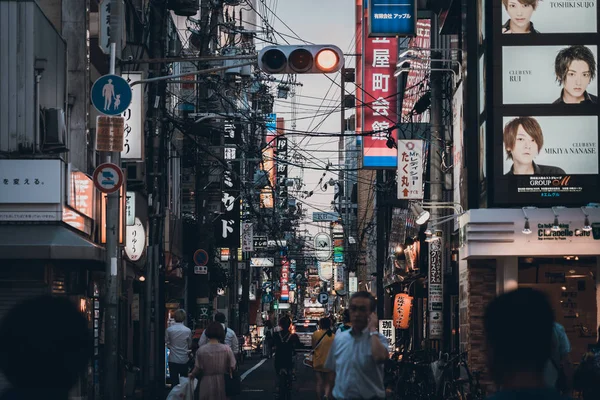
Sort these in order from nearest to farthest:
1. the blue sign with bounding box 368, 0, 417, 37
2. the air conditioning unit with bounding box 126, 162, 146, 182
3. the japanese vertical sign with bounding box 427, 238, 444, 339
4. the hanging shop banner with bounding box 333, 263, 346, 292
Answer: the japanese vertical sign with bounding box 427, 238, 444, 339, the blue sign with bounding box 368, 0, 417, 37, the air conditioning unit with bounding box 126, 162, 146, 182, the hanging shop banner with bounding box 333, 263, 346, 292

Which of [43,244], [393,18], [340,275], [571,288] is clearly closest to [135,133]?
[43,244]

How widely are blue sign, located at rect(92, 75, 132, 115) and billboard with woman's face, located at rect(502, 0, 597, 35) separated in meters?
9.32

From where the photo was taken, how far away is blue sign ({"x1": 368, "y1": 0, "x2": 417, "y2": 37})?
99.2 feet

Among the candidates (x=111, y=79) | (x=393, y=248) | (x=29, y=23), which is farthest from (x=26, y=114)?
(x=393, y=248)

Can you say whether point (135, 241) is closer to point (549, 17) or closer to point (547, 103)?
point (547, 103)

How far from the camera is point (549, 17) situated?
78.1 feet

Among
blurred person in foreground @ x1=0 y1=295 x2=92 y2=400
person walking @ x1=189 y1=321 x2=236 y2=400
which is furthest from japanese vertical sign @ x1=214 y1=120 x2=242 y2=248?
blurred person in foreground @ x1=0 y1=295 x2=92 y2=400

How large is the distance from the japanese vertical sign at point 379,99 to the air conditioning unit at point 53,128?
625 inches

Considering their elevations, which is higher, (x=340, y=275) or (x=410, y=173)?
(x=410, y=173)

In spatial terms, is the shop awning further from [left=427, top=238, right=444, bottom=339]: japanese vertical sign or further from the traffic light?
[left=427, top=238, right=444, bottom=339]: japanese vertical sign

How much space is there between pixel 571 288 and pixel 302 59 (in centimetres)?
1152

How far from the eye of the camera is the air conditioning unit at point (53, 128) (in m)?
20.8

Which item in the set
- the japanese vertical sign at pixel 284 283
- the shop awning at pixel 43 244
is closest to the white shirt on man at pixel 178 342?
the shop awning at pixel 43 244

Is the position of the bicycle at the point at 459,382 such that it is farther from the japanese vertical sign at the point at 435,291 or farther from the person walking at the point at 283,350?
the person walking at the point at 283,350
